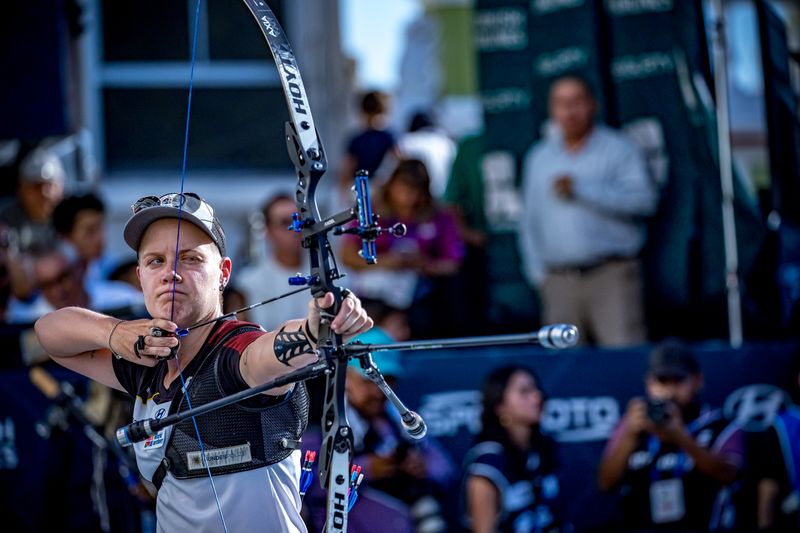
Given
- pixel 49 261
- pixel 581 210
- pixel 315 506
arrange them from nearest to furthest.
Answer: pixel 315 506, pixel 49 261, pixel 581 210

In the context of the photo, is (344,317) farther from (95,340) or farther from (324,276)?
(95,340)

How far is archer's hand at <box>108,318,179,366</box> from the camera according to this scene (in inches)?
123

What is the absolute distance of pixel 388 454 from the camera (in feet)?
19.1

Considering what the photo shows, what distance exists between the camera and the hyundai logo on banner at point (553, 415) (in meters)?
6.41

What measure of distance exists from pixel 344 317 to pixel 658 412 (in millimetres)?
3464

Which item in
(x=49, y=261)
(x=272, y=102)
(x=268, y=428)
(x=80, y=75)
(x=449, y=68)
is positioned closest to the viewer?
(x=268, y=428)

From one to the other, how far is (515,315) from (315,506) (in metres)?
3.43

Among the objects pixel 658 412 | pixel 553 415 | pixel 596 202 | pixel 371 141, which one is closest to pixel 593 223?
pixel 596 202

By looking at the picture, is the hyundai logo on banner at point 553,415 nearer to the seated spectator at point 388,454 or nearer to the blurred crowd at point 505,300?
the blurred crowd at point 505,300

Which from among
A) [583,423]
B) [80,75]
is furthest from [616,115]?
[80,75]

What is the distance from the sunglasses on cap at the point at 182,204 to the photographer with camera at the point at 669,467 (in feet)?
Answer: 11.5

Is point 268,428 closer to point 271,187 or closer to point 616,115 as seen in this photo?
point 616,115

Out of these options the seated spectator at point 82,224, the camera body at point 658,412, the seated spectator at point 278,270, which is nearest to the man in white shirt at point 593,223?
the camera body at point 658,412

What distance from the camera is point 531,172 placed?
7.64 m
